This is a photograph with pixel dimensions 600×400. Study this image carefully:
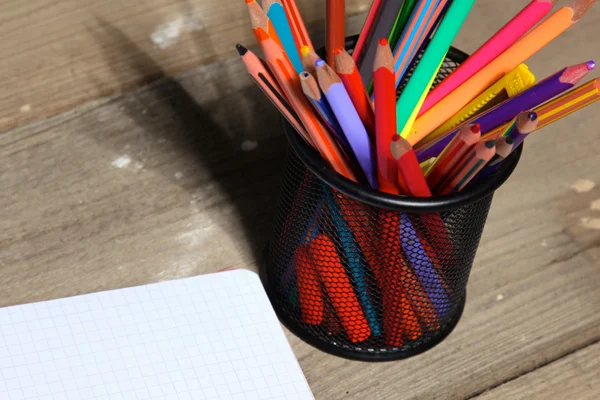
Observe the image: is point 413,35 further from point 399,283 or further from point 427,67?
point 399,283

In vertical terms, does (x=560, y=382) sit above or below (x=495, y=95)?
below

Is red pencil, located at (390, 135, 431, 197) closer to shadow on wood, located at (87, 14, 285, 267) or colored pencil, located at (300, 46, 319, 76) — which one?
colored pencil, located at (300, 46, 319, 76)

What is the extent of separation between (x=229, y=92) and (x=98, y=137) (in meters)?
0.10

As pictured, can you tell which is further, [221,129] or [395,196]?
[221,129]

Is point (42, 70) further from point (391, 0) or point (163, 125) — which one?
point (391, 0)

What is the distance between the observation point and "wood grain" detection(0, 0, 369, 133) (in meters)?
0.51

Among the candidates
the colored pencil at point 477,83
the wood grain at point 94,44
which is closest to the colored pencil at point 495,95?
the colored pencil at point 477,83

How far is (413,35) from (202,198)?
0.61 ft

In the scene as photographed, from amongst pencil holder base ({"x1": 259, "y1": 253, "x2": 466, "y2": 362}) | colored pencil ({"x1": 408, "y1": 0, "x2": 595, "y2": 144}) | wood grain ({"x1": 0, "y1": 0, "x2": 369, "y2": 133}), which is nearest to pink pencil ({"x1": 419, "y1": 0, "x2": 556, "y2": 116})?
colored pencil ({"x1": 408, "y1": 0, "x2": 595, "y2": 144})

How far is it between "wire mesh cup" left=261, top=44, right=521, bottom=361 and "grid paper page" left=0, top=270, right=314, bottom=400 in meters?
0.03

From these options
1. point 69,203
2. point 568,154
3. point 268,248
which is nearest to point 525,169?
point 568,154

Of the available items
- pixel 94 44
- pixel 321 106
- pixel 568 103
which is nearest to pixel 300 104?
pixel 321 106

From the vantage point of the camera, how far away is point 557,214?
0.50 meters

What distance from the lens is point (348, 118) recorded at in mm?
340
